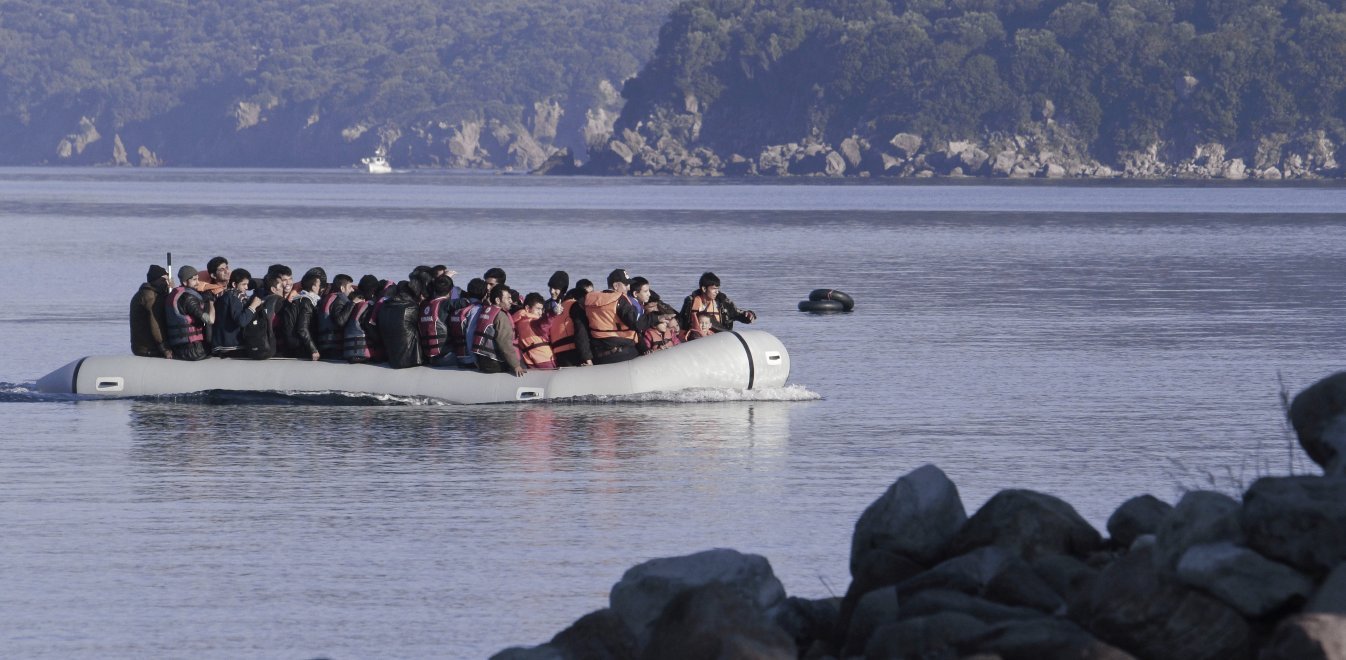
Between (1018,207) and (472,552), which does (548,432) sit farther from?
(1018,207)

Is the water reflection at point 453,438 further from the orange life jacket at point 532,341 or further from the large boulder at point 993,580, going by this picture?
the large boulder at point 993,580

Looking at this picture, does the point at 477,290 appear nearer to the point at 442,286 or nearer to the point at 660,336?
the point at 442,286

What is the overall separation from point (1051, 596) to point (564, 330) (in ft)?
40.7

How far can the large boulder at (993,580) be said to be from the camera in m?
10.1

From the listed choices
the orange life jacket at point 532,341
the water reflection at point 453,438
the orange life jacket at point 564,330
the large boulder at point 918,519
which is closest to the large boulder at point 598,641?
the large boulder at point 918,519

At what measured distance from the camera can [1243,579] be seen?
9406 millimetres

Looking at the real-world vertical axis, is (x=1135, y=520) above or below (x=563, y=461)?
above

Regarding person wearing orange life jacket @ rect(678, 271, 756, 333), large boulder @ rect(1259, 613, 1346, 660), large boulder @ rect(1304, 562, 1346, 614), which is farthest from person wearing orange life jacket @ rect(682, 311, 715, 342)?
large boulder @ rect(1259, 613, 1346, 660)

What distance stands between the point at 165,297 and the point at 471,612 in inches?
426

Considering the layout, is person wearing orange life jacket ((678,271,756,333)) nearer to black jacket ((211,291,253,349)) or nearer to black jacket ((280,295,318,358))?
black jacket ((280,295,318,358))

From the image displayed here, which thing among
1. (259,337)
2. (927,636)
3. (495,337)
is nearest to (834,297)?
(495,337)

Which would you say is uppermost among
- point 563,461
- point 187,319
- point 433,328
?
point 187,319

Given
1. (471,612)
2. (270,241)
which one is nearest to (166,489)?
(471,612)

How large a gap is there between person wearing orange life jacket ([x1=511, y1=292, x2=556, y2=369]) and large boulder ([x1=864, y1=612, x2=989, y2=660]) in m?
12.3
